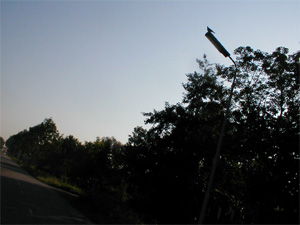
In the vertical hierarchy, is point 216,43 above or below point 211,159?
above

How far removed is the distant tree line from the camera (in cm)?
1349

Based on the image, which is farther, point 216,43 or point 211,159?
point 211,159

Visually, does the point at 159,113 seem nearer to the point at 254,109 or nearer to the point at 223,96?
the point at 223,96

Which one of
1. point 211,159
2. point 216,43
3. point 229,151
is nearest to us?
point 216,43

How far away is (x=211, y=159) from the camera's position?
69.8ft

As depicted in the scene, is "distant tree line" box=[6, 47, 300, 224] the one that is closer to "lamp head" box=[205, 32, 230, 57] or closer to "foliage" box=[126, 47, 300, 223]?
"foliage" box=[126, 47, 300, 223]

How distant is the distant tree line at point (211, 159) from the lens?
44.3 feet

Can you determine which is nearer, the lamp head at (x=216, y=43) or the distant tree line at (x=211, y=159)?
the lamp head at (x=216, y=43)

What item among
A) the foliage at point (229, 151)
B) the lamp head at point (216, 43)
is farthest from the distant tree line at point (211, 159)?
the lamp head at point (216, 43)

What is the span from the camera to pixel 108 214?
675 inches

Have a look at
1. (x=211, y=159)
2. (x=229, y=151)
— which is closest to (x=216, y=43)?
(x=229, y=151)

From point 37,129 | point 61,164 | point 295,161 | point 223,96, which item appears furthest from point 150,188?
point 37,129

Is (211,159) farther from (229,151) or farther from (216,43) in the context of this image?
(216,43)

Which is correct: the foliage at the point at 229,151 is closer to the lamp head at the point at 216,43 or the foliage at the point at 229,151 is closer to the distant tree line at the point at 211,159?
the distant tree line at the point at 211,159
